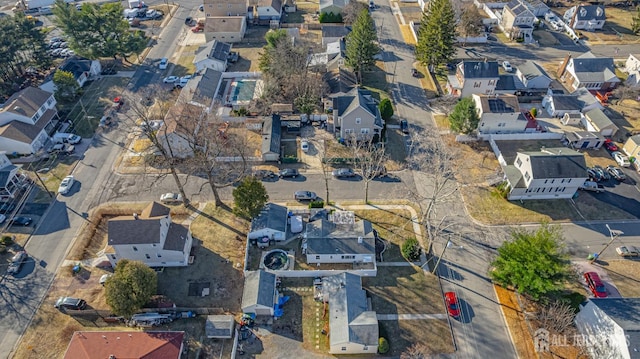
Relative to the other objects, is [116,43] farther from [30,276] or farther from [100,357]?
[100,357]

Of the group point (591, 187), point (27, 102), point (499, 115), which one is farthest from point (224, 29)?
point (591, 187)

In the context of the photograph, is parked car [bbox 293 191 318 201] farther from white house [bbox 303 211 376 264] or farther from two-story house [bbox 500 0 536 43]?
two-story house [bbox 500 0 536 43]

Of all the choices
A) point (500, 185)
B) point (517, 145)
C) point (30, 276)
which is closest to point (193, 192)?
point (30, 276)

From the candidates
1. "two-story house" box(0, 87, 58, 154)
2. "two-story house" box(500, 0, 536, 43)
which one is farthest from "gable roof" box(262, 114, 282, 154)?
"two-story house" box(500, 0, 536, 43)

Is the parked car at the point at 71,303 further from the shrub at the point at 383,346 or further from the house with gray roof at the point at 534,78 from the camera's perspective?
the house with gray roof at the point at 534,78

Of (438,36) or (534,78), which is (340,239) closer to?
(438,36)

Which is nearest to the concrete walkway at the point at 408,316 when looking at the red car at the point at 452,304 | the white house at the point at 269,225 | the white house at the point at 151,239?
the red car at the point at 452,304
